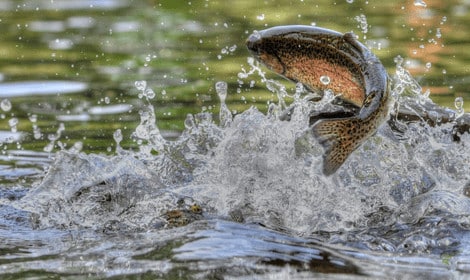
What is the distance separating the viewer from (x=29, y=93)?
9.40 m

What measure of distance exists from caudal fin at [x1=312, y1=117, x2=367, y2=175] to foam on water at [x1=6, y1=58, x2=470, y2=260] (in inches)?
14.1

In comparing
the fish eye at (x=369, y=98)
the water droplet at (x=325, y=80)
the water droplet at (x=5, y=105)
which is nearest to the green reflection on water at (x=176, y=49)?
the water droplet at (x=5, y=105)

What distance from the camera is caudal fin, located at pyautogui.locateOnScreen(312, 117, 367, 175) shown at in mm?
5332

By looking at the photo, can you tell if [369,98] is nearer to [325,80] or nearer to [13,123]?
[325,80]

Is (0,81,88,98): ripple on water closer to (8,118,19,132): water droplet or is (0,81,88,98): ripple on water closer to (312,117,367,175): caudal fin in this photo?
(8,118,19,132): water droplet

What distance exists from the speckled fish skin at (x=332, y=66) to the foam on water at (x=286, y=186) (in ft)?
0.54

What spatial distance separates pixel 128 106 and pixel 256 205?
3532 millimetres

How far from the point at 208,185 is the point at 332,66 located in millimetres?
1015

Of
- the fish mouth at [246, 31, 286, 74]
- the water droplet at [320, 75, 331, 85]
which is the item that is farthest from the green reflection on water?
the water droplet at [320, 75, 331, 85]

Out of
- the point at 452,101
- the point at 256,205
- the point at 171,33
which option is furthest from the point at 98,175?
the point at 171,33

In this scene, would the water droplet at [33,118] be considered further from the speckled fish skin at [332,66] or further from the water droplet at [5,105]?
the speckled fish skin at [332,66]

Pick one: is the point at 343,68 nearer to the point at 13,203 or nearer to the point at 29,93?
the point at 13,203

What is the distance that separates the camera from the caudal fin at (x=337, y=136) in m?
5.33

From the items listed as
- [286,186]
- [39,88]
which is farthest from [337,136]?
[39,88]
